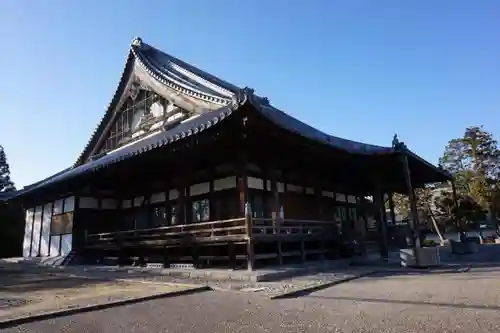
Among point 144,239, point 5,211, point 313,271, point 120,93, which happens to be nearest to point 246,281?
point 313,271

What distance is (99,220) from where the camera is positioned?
1936cm

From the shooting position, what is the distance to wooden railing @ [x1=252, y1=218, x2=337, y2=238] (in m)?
11.9

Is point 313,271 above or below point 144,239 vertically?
below

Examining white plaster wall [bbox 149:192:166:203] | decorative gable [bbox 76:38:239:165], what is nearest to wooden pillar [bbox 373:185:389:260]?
decorative gable [bbox 76:38:239:165]

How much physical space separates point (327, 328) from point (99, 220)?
17.3 m

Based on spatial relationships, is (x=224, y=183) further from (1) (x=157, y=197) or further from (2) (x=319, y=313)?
(2) (x=319, y=313)

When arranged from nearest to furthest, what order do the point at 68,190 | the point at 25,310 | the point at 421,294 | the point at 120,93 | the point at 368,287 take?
the point at 25,310 → the point at 421,294 → the point at 368,287 → the point at 68,190 → the point at 120,93

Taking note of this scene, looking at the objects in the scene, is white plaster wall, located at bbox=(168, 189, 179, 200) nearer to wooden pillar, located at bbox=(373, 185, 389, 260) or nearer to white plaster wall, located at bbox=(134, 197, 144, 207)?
white plaster wall, located at bbox=(134, 197, 144, 207)

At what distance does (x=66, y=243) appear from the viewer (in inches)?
759

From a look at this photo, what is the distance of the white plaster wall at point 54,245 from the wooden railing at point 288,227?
13.2m

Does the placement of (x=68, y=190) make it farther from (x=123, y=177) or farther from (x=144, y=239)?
(x=144, y=239)

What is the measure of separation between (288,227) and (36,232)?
59.3ft

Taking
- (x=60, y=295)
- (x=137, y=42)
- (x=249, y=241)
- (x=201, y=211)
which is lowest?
(x=60, y=295)

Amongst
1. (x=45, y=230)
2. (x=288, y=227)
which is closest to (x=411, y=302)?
(x=288, y=227)
